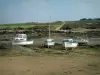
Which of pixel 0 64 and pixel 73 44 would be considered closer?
pixel 0 64

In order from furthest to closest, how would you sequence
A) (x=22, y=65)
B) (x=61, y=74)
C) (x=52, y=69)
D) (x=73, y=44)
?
1. (x=73, y=44)
2. (x=22, y=65)
3. (x=52, y=69)
4. (x=61, y=74)

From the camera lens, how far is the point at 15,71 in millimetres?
17375

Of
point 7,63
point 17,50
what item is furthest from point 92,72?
point 17,50

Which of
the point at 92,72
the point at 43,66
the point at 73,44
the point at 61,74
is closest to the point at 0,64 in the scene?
the point at 43,66

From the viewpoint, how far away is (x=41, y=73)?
16844 millimetres

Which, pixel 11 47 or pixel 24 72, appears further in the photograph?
pixel 11 47

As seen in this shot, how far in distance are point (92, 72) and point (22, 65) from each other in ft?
18.1

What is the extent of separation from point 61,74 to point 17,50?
38.6ft

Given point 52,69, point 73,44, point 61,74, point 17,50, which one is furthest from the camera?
point 73,44

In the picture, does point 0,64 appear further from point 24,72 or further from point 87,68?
point 87,68

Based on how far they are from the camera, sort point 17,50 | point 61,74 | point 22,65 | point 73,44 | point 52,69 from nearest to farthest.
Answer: point 61,74
point 52,69
point 22,65
point 17,50
point 73,44

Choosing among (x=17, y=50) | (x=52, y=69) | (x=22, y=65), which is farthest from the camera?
(x=17, y=50)

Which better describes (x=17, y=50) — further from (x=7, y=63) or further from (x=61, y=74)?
(x=61, y=74)

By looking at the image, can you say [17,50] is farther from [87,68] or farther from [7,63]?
[87,68]
